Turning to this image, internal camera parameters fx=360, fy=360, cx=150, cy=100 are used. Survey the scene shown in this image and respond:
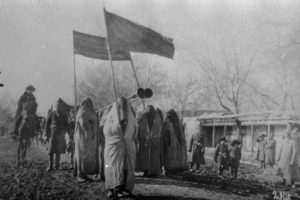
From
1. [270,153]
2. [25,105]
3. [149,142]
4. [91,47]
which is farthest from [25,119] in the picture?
[270,153]

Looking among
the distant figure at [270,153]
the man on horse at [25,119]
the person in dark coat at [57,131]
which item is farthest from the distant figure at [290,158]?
the man on horse at [25,119]

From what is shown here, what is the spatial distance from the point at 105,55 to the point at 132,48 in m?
2.69

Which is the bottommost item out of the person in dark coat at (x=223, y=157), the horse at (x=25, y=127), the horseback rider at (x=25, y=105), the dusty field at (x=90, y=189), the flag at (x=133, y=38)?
the dusty field at (x=90, y=189)

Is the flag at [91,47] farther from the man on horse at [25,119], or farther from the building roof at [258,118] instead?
the building roof at [258,118]

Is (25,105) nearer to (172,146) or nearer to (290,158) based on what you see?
(172,146)

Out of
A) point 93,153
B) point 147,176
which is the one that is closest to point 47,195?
point 93,153

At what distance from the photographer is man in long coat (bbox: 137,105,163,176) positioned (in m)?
8.70

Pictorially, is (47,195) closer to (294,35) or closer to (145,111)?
(145,111)

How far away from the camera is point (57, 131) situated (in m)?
10.1

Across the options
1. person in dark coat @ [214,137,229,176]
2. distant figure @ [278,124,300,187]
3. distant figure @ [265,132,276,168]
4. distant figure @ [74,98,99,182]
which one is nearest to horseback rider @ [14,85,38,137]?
distant figure @ [74,98,99,182]

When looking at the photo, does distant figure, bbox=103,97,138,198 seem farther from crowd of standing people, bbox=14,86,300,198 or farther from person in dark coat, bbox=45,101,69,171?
person in dark coat, bbox=45,101,69,171

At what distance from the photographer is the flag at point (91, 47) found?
993cm

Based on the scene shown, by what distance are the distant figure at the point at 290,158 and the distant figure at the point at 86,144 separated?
214 inches

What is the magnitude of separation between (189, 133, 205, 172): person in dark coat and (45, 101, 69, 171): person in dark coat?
504cm
